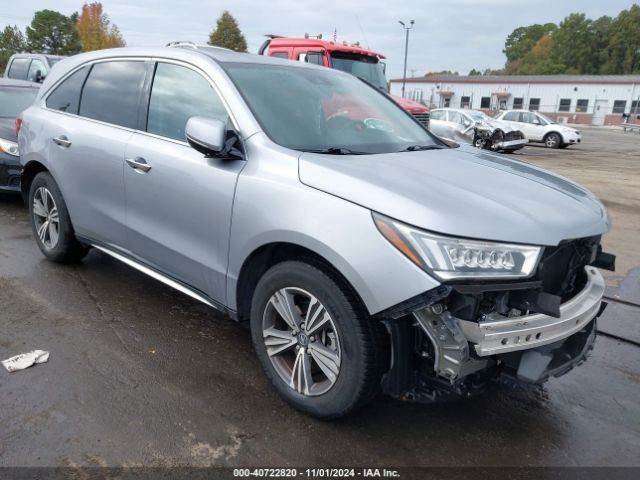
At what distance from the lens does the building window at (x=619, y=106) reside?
187 ft

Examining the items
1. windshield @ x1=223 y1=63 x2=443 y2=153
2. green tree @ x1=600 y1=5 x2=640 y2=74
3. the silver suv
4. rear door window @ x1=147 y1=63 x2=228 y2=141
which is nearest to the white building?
green tree @ x1=600 y1=5 x2=640 y2=74

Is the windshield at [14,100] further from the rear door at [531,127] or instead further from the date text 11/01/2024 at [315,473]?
the rear door at [531,127]

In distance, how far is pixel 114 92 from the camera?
13.2 feet

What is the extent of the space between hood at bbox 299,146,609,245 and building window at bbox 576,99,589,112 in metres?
63.0

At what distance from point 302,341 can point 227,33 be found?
70.8 meters

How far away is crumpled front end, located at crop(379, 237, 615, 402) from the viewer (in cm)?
227

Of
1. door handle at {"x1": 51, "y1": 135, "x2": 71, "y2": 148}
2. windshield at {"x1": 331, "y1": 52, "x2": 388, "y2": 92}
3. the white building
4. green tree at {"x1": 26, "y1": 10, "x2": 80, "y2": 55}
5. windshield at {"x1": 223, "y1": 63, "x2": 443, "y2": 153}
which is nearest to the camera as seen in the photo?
windshield at {"x1": 223, "y1": 63, "x2": 443, "y2": 153}

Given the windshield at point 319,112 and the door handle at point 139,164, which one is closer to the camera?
the windshield at point 319,112

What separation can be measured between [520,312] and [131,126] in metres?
Answer: 2.78

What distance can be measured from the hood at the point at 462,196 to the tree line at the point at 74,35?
6320 centimetres

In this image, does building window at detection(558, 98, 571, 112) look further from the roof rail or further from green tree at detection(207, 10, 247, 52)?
the roof rail

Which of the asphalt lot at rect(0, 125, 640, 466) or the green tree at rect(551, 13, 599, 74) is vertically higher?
the green tree at rect(551, 13, 599, 74)

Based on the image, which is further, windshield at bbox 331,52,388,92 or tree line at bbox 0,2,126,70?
tree line at bbox 0,2,126,70

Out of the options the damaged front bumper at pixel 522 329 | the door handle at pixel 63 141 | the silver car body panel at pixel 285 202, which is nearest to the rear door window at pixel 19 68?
the door handle at pixel 63 141
